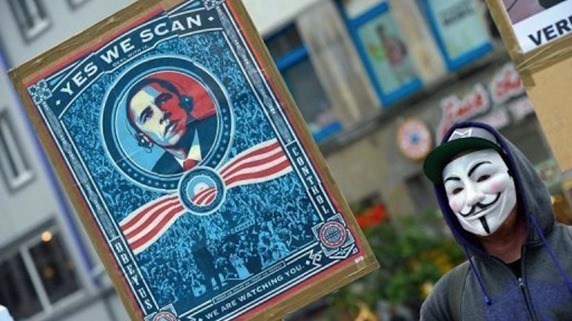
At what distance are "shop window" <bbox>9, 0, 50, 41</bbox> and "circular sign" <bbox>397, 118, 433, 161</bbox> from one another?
479 cm

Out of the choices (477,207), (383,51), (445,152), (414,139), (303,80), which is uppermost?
(303,80)

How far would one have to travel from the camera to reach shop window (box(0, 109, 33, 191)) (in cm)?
2434

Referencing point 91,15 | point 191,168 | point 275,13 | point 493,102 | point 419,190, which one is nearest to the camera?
point 191,168

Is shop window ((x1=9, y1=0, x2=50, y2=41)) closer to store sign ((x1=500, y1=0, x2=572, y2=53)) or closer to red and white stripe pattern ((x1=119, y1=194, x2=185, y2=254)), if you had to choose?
red and white stripe pattern ((x1=119, y1=194, x2=185, y2=254))

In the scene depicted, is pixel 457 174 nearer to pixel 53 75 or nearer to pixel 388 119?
pixel 53 75

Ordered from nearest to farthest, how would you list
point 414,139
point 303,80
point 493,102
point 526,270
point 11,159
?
point 526,270
point 493,102
point 414,139
point 303,80
point 11,159

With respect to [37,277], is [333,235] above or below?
above

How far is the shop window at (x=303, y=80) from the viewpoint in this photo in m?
21.5

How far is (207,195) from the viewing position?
5.05 meters

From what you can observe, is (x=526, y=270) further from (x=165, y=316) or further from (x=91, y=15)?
(x=91, y=15)

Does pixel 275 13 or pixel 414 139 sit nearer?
pixel 414 139

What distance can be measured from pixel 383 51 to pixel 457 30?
3.58 ft

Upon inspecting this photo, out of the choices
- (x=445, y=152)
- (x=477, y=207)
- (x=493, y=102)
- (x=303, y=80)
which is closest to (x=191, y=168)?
(x=445, y=152)

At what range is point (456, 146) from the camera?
14.6 ft
